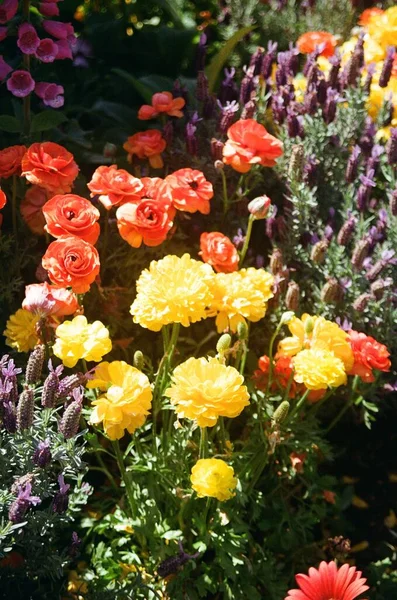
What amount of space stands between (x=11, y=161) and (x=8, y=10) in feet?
1.44

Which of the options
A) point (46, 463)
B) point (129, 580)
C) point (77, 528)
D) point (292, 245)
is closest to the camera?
point (46, 463)

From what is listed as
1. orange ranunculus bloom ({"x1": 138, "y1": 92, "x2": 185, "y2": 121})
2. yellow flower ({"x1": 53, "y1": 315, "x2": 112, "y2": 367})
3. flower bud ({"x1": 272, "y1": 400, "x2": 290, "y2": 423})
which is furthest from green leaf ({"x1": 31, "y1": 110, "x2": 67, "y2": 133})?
flower bud ({"x1": 272, "y1": 400, "x2": 290, "y2": 423})

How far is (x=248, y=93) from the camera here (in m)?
2.51

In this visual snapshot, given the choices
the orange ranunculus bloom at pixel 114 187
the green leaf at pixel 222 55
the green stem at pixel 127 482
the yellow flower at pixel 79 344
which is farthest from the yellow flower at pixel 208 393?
the green leaf at pixel 222 55

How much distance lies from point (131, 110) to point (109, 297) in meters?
0.94

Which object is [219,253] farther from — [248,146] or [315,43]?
[315,43]

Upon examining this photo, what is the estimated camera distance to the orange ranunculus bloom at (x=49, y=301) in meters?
1.71

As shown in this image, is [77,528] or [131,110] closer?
[77,528]

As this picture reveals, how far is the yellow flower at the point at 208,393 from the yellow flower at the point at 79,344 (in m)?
0.17

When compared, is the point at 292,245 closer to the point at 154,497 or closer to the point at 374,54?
the point at 154,497

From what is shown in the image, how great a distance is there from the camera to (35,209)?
6.95 feet

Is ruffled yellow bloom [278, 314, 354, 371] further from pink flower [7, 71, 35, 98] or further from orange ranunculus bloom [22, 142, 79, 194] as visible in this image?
pink flower [7, 71, 35, 98]

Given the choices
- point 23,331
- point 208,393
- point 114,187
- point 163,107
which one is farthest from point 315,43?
point 208,393

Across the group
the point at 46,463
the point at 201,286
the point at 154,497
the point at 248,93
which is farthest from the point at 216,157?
the point at 46,463
